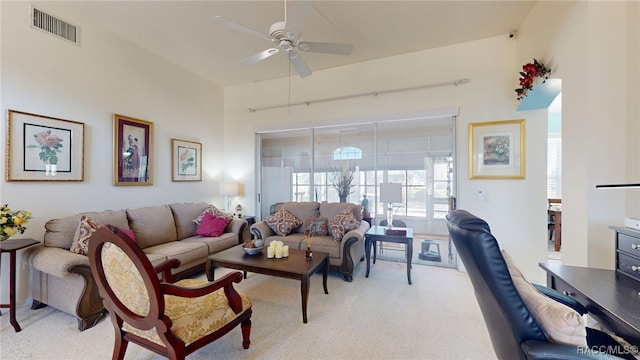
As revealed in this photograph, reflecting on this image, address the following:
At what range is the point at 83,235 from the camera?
8.34 feet

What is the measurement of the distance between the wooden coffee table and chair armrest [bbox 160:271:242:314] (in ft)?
2.06

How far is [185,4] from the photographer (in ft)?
9.27

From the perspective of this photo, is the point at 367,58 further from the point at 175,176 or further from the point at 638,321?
the point at 638,321

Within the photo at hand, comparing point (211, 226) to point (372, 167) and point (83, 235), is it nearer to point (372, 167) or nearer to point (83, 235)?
point (83, 235)

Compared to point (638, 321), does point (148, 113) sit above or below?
above

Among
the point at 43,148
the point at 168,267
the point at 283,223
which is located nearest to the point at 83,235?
the point at 43,148

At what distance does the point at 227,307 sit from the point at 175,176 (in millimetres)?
3241

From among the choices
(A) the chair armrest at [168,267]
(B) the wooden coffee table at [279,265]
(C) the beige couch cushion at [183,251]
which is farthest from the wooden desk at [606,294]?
(C) the beige couch cushion at [183,251]

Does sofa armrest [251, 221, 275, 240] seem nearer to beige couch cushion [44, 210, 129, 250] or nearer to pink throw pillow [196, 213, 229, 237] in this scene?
pink throw pillow [196, 213, 229, 237]

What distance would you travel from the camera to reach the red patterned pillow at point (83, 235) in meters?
2.47

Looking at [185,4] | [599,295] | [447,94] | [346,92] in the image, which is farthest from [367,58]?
[599,295]

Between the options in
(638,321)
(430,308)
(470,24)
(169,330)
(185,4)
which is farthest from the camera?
(470,24)

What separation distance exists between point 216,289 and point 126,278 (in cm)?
51

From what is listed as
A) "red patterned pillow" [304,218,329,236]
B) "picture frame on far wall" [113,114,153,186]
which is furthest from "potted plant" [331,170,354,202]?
"picture frame on far wall" [113,114,153,186]
